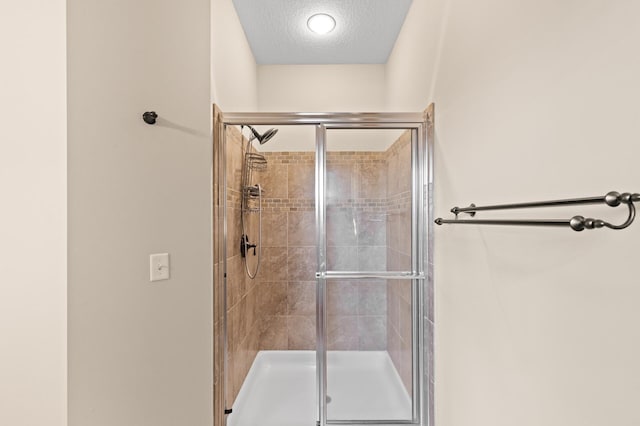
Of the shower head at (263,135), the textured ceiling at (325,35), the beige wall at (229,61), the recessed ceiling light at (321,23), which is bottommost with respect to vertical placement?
the shower head at (263,135)

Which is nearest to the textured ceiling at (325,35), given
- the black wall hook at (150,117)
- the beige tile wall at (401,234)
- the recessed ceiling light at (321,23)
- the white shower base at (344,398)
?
the recessed ceiling light at (321,23)

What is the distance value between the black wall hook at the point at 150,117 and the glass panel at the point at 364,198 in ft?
3.14

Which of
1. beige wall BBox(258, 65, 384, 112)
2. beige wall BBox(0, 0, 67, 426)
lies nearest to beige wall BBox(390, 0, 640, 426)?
beige wall BBox(0, 0, 67, 426)

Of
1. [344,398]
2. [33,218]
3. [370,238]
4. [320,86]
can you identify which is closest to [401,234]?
[370,238]

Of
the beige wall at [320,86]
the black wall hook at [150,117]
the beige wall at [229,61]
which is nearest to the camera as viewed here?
the black wall hook at [150,117]

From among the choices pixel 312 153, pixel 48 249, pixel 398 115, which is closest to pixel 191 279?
pixel 48 249

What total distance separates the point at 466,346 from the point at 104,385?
55.9 inches

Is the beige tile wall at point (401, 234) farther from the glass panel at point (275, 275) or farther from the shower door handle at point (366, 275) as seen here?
the glass panel at point (275, 275)

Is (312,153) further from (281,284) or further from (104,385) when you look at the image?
(104,385)

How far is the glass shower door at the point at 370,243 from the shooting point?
1936 mm

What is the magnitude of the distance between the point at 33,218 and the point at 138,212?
349 millimetres

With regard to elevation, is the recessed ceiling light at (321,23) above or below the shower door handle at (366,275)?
above

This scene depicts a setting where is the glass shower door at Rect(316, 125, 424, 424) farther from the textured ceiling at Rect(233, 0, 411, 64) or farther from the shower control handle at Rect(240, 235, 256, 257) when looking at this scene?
the textured ceiling at Rect(233, 0, 411, 64)

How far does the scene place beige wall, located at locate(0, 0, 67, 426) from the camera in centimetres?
103
